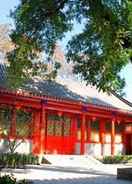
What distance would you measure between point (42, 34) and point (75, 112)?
11.6 metres

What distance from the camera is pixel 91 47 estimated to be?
19062mm

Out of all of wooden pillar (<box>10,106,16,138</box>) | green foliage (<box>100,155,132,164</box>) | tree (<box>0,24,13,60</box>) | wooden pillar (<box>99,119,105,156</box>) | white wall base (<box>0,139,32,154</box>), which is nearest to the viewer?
white wall base (<box>0,139,32,154</box>)

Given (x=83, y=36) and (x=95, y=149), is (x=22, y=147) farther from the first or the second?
(x=83, y=36)

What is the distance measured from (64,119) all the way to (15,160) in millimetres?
7890

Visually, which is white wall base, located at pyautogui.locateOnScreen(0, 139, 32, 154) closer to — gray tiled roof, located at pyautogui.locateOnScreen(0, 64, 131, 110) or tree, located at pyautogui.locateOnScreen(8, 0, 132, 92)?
gray tiled roof, located at pyautogui.locateOnScreen(0, 64, 131, 110)

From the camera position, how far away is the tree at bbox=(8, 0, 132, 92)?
666 inches

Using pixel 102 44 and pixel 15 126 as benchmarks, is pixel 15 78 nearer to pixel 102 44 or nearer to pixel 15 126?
pixel 102 44

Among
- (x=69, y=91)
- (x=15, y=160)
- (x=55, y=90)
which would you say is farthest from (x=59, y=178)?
(x=69, y=91)

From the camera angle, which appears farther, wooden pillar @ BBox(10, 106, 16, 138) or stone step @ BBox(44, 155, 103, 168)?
stone step @ BBox(44, 155, 103, 168)

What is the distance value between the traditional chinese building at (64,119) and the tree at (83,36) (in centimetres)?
489

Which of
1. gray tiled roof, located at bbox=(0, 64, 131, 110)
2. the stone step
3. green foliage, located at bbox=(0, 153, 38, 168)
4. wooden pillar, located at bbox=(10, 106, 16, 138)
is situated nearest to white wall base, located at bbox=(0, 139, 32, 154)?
wooden pillar, located at bbox=(10, 106, 16, 138)

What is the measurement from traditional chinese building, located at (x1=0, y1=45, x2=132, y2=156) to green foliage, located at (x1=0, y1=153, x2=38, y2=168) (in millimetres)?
1171

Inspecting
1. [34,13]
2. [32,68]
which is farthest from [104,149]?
[34,13]

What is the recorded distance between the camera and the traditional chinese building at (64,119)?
2573 centimetres
